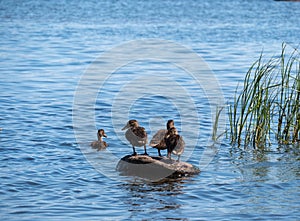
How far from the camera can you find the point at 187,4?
152 feet

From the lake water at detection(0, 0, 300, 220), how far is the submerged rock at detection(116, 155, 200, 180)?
0.23m

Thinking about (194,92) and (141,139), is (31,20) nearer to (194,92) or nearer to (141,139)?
(194,92)

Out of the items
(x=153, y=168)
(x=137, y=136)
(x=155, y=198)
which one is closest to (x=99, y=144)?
(x=137, y=136)

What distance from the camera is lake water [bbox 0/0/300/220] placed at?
9453 millimetres

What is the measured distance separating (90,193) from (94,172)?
1130 millimetres

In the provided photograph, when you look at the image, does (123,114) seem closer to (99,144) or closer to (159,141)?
(99,144)

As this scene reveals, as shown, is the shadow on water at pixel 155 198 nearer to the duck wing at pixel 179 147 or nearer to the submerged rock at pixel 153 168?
the submerged rock at pixel 153 168

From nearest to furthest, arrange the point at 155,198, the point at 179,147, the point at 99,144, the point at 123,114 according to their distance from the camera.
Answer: the point at 155,198 → the point at 179,147 → the point at 99,144 → the point at 123,114

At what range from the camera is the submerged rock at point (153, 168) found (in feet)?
34.6

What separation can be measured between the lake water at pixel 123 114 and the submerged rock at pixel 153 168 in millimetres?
231

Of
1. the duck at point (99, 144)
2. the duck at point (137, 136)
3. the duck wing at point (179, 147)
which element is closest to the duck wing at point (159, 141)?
the duck at point (137, 136)

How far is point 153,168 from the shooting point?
1055 centimetres

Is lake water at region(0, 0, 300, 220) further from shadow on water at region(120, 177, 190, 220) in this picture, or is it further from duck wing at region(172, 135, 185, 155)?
duck wing at region(172, 135, 185, 155)

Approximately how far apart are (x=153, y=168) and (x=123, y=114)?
505cm
